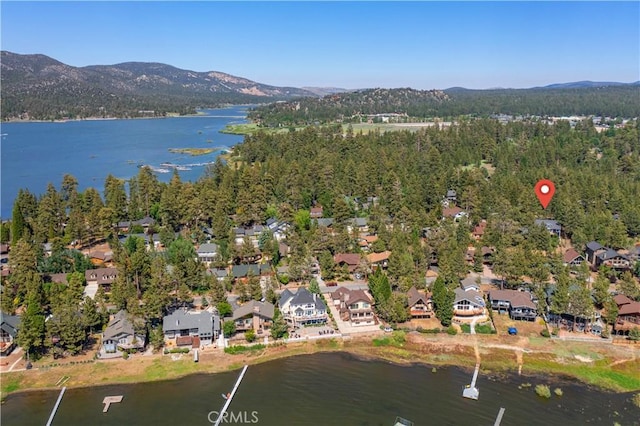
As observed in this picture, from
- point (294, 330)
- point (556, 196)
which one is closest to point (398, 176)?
point (556, 196)

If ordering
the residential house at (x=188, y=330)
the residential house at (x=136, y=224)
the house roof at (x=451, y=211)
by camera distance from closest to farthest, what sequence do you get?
the residential house at (x=188, y=330) < the residential house at (x=136, y=224) < the house roof at (x=451, y=211)

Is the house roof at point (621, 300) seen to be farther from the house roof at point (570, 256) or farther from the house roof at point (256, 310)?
the house roof at point (256, 310)

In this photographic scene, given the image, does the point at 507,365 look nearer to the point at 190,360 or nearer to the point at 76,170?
the point at 190,360

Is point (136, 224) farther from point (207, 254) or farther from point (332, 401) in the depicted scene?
point (332, 401)

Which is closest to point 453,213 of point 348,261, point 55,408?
point 348,261

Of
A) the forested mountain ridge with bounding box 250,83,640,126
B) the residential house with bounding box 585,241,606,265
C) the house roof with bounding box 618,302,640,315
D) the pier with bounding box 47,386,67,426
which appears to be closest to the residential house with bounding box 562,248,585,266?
the residential house with bounding box 585,241,606,265

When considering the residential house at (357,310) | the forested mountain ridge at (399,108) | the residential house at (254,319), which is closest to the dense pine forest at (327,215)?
the residential house at (357,310)

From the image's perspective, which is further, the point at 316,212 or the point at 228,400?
the point at 316,212
